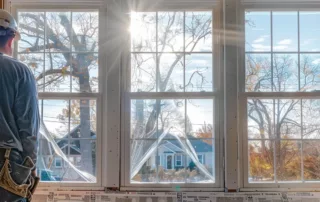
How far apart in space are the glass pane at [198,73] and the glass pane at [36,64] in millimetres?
1266

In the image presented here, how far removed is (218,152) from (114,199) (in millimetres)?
946

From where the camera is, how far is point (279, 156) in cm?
267

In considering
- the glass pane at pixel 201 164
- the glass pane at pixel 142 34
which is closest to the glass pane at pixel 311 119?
the glass pane at pixel 201 164

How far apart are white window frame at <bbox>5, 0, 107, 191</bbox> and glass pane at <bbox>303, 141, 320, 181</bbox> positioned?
67.6 inches

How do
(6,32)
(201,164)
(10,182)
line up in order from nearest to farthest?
(10,182) < (6,32) < (201,164)

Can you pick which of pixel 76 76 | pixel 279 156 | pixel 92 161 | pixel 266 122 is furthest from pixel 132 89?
pixel 279 156

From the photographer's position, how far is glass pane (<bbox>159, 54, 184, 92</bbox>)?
2693mm

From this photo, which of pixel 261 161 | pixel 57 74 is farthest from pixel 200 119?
pixel 57 74

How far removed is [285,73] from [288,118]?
392 millimetres

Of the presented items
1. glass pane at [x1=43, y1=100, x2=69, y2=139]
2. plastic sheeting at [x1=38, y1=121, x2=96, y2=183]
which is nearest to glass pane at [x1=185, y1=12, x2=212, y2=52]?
glass pane at [x1=43, y1=100, x2=69, y2=139]

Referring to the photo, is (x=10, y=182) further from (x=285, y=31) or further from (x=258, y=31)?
(x=285, y=31)

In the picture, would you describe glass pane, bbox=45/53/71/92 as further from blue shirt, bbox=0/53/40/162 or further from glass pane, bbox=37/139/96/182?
blue shirt, bbox=0/53/40/162

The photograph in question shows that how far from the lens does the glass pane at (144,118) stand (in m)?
2.67

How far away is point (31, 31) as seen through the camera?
2750mm
